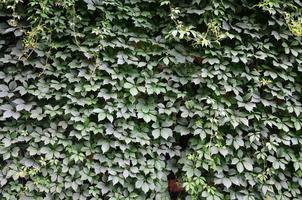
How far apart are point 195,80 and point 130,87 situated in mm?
473

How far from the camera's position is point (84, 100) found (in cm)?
220

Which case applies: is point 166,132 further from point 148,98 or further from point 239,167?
point 239,167

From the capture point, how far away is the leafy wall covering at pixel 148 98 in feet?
7.23

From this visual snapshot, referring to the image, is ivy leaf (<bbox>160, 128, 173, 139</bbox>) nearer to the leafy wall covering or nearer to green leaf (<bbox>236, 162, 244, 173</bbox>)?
the leafy wall covering

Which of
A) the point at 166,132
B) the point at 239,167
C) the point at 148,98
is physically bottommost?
the point at 239,167

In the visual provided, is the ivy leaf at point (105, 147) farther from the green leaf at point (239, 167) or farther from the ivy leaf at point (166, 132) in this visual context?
the green leaf at point (239, 167)

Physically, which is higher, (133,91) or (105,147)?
(133,91)

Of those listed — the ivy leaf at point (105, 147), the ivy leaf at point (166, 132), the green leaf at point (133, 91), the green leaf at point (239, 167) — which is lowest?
the green leaf at point (239, 167)

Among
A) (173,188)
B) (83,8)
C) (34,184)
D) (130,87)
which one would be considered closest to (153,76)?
(130,87)

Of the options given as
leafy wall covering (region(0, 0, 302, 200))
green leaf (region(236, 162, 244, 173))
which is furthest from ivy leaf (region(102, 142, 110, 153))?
green leaf (region(236, 162, 244, 173))

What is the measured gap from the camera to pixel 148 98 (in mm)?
2285

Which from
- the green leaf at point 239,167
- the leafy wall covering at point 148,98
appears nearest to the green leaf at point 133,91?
the leafy wall covering at point 148,98

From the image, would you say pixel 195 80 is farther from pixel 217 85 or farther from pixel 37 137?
pixel 37 137

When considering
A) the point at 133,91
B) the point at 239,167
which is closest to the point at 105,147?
the point at 133,91
